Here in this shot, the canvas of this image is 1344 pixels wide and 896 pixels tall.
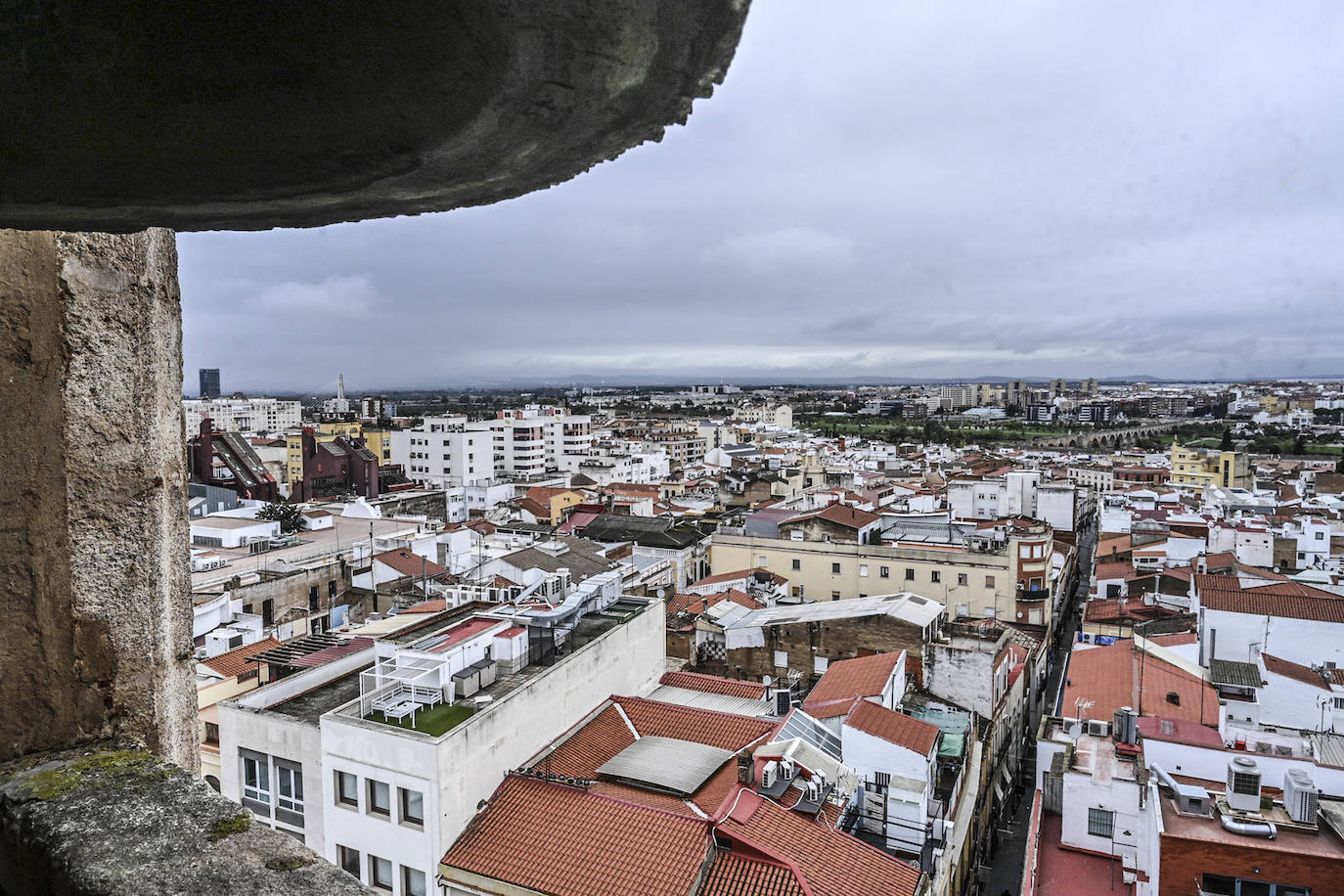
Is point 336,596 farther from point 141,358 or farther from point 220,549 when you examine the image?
point 141,358

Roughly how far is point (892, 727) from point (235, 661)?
12.2 m

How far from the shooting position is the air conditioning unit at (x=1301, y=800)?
1072 cm

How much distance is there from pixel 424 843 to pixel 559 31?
36.0 feet

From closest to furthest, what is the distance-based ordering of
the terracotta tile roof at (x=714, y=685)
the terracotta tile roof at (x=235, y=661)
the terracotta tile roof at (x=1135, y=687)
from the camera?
the terracotta tile roof at (x=714, y=685), the terracotta tile roof at (x=235, y=661), the terracotta tile roof at (x=1135, y=687)

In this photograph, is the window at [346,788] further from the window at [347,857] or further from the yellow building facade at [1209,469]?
the yellow building facade at [1209,469]

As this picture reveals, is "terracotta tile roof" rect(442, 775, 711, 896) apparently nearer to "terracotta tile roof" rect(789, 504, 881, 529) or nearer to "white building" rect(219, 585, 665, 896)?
"white building" rect(219, 585, 665, 896)

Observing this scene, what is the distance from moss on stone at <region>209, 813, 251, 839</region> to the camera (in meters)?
2.03

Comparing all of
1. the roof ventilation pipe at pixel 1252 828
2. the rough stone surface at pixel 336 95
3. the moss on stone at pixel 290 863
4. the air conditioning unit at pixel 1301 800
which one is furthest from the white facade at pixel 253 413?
the rough stone surface at pixel 336 95

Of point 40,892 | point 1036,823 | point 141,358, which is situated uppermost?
point 141,358

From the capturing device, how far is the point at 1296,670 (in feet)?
58.8

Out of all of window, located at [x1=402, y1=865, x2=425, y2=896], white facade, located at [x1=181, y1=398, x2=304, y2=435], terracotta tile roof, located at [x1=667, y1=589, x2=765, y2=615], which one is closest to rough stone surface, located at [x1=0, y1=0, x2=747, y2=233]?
window, located at [x1=402, y1=865, x2=425, y2=896]

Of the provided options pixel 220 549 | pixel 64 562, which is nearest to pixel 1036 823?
pixel 64 562

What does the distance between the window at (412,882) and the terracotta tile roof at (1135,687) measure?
13277 millimetres

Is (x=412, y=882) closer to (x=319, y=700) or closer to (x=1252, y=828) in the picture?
(x=319, y=700)
